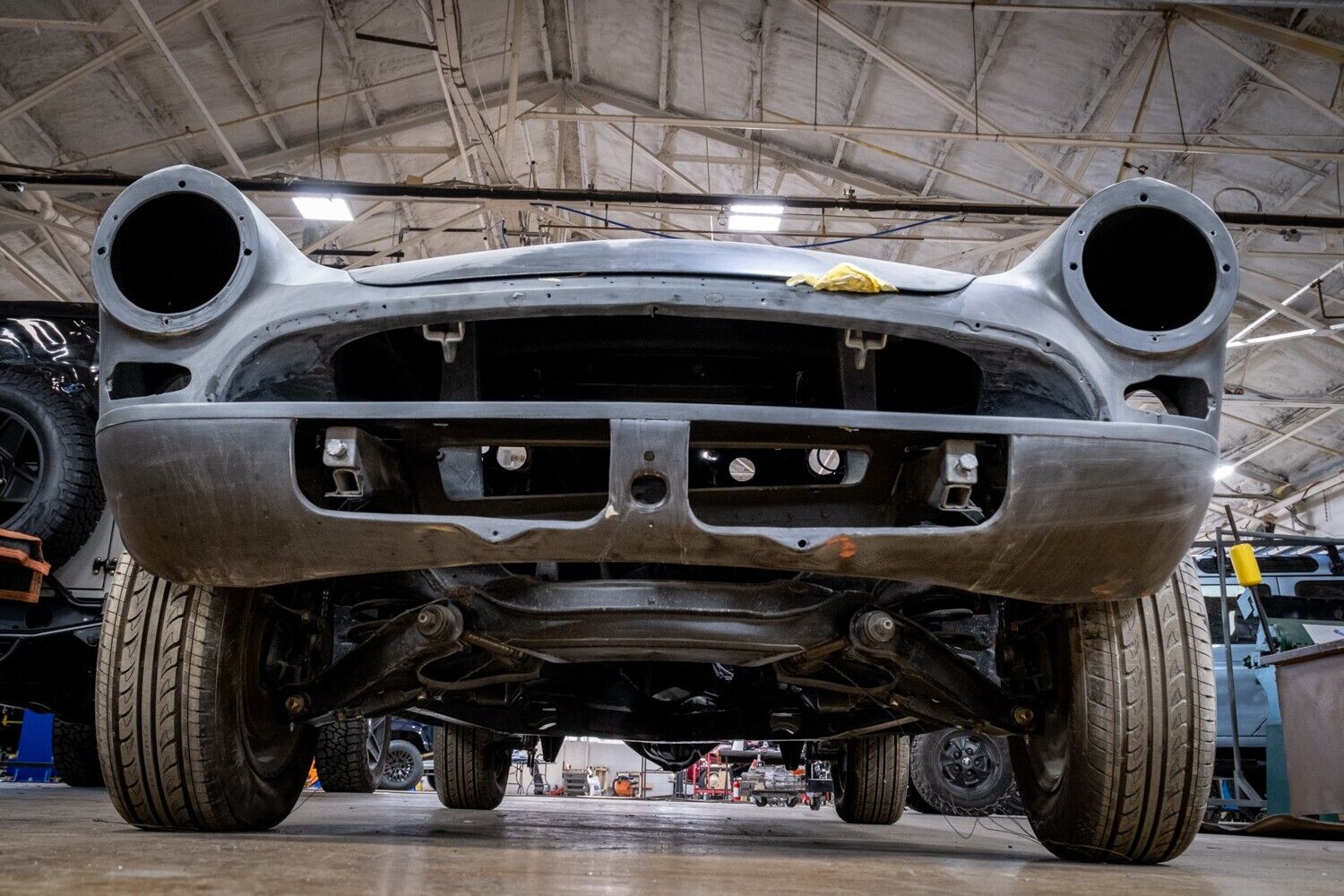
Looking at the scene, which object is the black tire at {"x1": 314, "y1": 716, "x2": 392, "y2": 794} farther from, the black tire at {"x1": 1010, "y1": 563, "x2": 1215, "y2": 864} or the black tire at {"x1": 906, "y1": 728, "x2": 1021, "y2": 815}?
the black tire at {"x1": 1010, "y1": 563, "x2": 1215, "y2": 864}

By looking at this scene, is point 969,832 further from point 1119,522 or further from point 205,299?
point 205,299

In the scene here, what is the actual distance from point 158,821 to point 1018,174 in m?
10.4

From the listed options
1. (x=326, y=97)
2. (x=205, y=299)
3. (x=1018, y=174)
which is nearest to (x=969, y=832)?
(x=205, y=299)

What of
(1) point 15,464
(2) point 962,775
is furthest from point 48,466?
(2) point 962,775

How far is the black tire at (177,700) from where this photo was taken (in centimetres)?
232

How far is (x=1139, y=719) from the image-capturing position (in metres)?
2.29

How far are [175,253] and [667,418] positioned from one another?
1.09m

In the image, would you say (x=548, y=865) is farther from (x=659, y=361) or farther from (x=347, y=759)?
(x=347, y=759)

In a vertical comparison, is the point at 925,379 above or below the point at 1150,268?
below

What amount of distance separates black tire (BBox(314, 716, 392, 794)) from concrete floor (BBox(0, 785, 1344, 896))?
9.51 ft

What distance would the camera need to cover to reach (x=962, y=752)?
23.1 ft

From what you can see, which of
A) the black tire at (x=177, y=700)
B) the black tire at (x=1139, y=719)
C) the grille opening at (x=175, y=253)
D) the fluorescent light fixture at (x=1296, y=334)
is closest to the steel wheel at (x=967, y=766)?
the black tire at (x=1139, y=719)

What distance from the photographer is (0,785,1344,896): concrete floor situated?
1.52m

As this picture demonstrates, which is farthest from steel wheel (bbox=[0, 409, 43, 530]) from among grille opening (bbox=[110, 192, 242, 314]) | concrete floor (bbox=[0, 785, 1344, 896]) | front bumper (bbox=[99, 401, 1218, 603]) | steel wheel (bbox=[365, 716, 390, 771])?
front bumper (bbox=[99, 401, 1218, 603])
